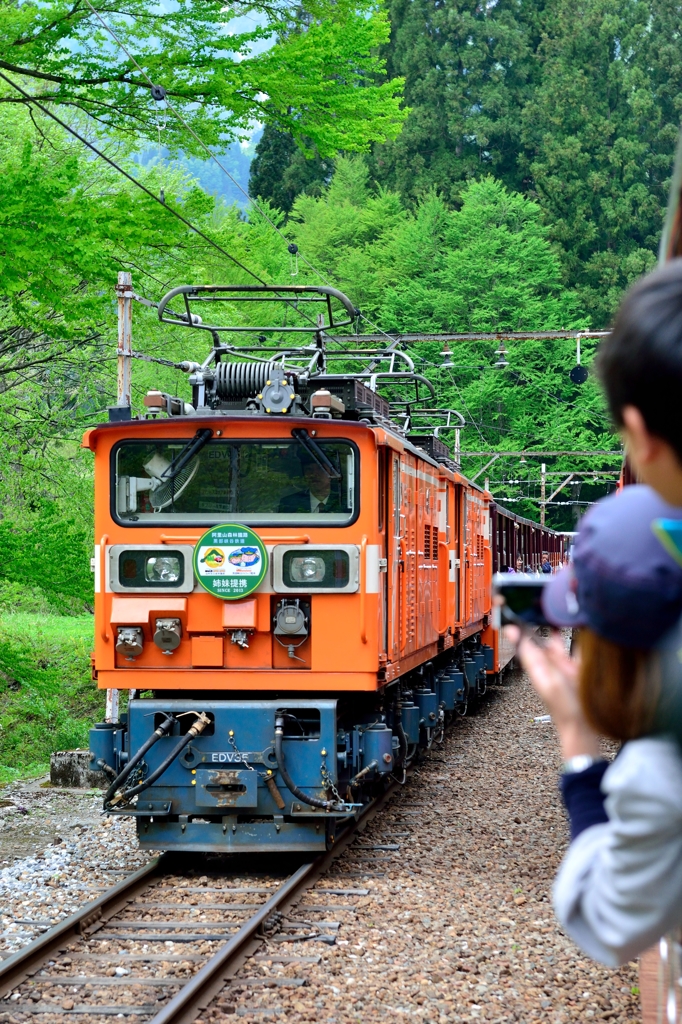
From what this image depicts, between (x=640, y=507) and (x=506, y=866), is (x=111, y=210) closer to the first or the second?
(x=506, y=866)

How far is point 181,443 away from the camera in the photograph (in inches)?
361

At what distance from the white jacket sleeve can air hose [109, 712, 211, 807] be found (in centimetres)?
697

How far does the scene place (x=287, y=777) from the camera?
27.8 ft

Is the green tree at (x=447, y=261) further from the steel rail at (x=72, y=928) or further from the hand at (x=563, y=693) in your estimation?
the hand at (x=563, y=693)

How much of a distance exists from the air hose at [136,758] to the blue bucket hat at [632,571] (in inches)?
280

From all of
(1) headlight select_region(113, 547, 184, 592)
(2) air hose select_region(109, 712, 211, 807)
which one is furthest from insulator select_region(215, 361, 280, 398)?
(2) air hose select_region(109, 712, 211, 807)

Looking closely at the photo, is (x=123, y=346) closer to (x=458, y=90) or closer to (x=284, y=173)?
(x=458, y=90)

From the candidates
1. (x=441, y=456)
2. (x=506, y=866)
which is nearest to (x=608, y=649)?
(x=506, y=866)

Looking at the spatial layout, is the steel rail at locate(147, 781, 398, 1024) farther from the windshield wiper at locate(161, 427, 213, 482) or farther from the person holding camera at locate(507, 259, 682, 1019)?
the person holding camera at locate(507, 259, 682, 1019)

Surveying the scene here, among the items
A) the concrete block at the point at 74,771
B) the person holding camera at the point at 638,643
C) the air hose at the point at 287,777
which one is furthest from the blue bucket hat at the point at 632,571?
the concrete block at the point at 74,771

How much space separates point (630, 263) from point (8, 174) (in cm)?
4433

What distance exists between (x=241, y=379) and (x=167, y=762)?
2769 mm

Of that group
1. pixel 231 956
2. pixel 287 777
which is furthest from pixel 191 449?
→ pixel 231 956

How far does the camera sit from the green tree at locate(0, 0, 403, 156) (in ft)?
34.6
